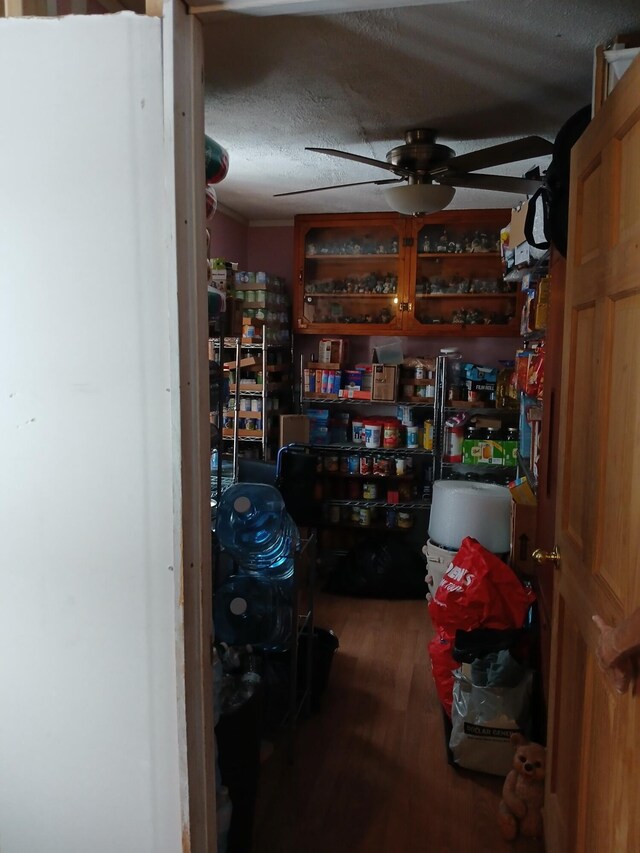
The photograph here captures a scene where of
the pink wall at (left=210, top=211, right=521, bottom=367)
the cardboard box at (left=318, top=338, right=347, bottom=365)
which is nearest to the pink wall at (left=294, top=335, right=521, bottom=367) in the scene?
the pink wall at (left=210, top=211, right=521, bottom=367)

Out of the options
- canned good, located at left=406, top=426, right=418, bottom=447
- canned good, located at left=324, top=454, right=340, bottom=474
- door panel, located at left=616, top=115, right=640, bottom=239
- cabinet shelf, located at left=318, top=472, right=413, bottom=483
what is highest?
door panel, located at left=616, top=115, right=640, bottom=239

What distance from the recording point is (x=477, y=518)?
3.29m

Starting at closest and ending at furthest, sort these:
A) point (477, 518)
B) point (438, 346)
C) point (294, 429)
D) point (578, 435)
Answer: point (578, 435) < point (477, 518) < point (294, 429) < point (438, 346)

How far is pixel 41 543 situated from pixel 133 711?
0.39 metres

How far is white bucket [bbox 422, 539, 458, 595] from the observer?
10.9ft

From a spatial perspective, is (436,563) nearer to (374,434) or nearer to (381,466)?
(381,466)

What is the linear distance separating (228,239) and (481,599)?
9.64 ft

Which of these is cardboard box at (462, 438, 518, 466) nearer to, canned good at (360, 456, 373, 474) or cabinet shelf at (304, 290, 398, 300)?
canned good at (360, 456, 373, 474)

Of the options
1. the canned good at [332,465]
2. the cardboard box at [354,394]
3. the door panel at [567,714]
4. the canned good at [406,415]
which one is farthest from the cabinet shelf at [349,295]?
the door panel at [567,714]

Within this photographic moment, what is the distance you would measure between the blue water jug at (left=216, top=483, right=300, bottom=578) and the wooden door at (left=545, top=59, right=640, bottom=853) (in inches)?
39.8

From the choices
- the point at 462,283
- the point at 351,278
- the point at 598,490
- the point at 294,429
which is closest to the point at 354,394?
the point at 294,429

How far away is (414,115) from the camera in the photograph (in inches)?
96.5

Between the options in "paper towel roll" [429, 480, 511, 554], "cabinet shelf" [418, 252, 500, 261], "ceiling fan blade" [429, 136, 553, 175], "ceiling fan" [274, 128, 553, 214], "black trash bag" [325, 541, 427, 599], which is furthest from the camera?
"cabinet shelf" [418, 252, 500, 261]

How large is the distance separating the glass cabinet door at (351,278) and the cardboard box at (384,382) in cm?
26
